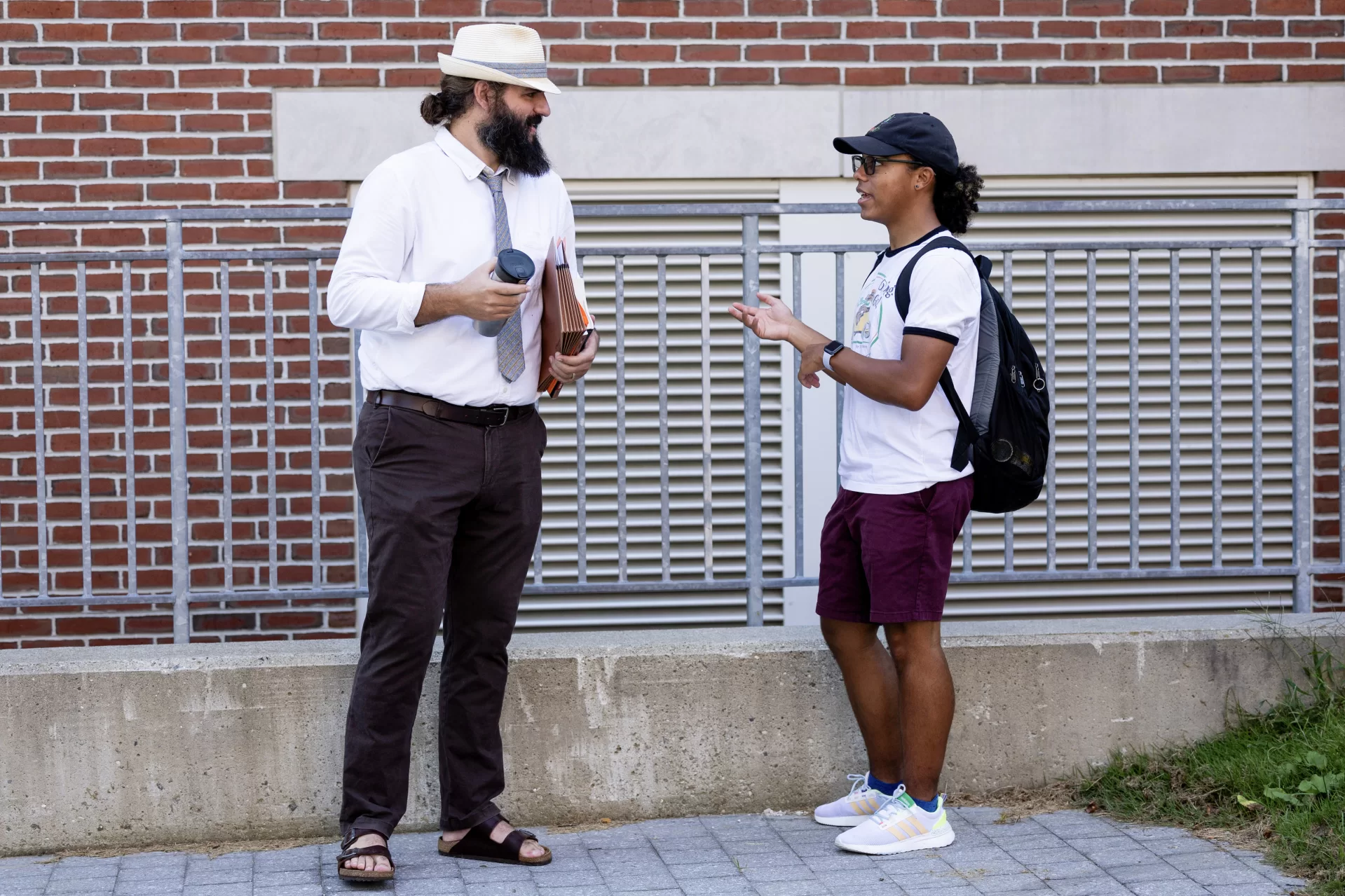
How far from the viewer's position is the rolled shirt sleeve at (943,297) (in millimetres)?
3596

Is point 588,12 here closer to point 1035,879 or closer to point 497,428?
point 497,428

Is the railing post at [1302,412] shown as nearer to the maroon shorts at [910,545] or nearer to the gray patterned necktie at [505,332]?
the maroon shorts at [910,545]

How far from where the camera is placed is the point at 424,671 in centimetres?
370

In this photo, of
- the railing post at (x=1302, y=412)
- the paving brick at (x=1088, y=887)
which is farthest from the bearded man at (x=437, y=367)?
the railing post at (x=1302, y=412)

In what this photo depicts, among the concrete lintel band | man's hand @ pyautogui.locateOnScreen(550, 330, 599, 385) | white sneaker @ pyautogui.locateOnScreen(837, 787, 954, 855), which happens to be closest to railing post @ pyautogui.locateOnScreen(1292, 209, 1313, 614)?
white sneaker @ pyautogui.locateOnScreen(837, 787, 954, 855)

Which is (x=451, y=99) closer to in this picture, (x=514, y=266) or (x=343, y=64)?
(x=514, y=266)

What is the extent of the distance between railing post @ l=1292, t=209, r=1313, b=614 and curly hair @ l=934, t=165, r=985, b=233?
1.21 metres

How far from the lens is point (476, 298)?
11.2ft

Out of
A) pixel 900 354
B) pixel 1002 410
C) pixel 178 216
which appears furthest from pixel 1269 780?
pixel 178 216

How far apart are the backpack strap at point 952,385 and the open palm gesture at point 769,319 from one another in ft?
0.87

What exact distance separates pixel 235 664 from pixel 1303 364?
3.17 metres

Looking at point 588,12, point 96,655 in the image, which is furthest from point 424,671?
point 588,12

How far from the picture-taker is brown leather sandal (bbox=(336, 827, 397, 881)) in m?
3.58

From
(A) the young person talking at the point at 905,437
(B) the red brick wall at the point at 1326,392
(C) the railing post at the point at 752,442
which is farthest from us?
(B) the red brick wall at the point at 1326,392
